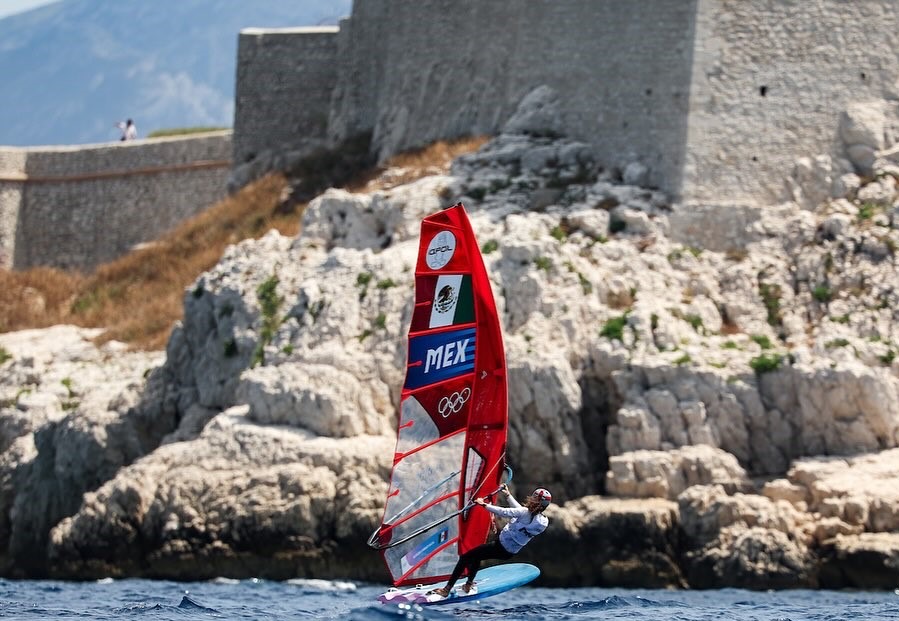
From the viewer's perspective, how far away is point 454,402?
18.6 metres

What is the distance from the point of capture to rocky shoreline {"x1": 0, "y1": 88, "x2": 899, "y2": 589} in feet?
78.8

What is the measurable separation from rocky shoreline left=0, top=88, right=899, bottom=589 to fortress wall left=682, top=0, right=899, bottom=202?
388 millimetres

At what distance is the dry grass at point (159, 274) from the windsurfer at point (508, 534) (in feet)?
42.8

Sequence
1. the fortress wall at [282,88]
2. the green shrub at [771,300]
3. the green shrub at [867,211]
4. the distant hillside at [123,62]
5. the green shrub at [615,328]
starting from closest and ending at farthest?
the green shrub at [615,328]
the green shrub at [771,300]
the green shrub at [867,211]
the fortress wall at [282,88]
the distant hillside at [123,62]

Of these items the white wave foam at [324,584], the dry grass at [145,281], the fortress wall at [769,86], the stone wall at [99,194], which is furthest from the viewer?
the stone wall at [99,194]

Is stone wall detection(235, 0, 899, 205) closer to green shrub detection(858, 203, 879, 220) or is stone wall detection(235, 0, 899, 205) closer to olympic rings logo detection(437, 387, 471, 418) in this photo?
green shrub detection(858, 203, 879, 220)

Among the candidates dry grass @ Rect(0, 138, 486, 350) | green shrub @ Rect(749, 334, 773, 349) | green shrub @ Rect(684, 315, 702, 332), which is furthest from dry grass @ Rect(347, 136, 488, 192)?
green shrub @ Rect(749, 334, 773, 349)

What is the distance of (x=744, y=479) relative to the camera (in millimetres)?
24578

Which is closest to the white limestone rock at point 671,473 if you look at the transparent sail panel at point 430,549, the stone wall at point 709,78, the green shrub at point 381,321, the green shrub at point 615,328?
the green shrub at point 615,328

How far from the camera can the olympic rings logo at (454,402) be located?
18547mm

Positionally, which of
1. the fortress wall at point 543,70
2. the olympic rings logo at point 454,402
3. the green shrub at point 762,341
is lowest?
the olympic rings logo at point 454,402

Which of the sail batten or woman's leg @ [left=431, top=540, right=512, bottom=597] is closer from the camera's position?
woman's leg @ [left=431, top=540, right=512, bottom=597]

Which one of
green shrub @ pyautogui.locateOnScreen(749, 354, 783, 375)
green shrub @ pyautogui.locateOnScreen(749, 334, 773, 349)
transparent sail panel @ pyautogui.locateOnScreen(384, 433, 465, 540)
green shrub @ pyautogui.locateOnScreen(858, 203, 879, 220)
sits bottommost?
transparent sail panel @ pyautogui.locateOnScreen(384, 433, 465, 540)

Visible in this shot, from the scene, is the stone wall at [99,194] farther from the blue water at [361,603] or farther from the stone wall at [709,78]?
the blue water at [361,603]
